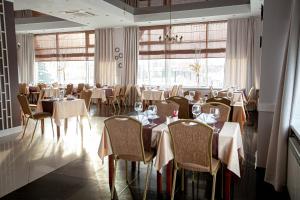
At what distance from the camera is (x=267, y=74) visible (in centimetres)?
372

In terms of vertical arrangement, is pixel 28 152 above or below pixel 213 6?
below

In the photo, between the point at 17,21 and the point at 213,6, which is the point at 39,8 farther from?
the point at 213,6

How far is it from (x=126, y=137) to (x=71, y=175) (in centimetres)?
139

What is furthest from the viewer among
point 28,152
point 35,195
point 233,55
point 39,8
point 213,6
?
point 233,55

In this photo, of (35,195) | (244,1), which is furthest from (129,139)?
(244,1)

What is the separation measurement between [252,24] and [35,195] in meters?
8.91

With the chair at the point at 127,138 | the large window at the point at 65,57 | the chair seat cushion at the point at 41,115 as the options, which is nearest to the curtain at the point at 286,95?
the chair at the point at 127,138

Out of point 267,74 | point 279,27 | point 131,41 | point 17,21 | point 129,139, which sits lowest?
point 129,139

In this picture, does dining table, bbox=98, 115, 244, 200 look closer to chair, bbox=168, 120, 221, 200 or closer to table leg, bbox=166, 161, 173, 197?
table leg, bbox=166, 161, 173, 197

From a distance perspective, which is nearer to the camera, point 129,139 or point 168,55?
point 129,139

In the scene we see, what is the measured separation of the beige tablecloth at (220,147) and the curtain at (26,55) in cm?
1191

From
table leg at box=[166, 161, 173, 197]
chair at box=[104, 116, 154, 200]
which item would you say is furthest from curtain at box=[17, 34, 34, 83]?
table leg at box=[166, 161, 173, 197]

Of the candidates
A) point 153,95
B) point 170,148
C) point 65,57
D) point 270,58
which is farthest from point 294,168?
point 65,57

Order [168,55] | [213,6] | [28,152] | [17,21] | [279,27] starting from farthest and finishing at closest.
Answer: [17,21] < [168,55] < [213,6] < [28,152] < [279,27]
